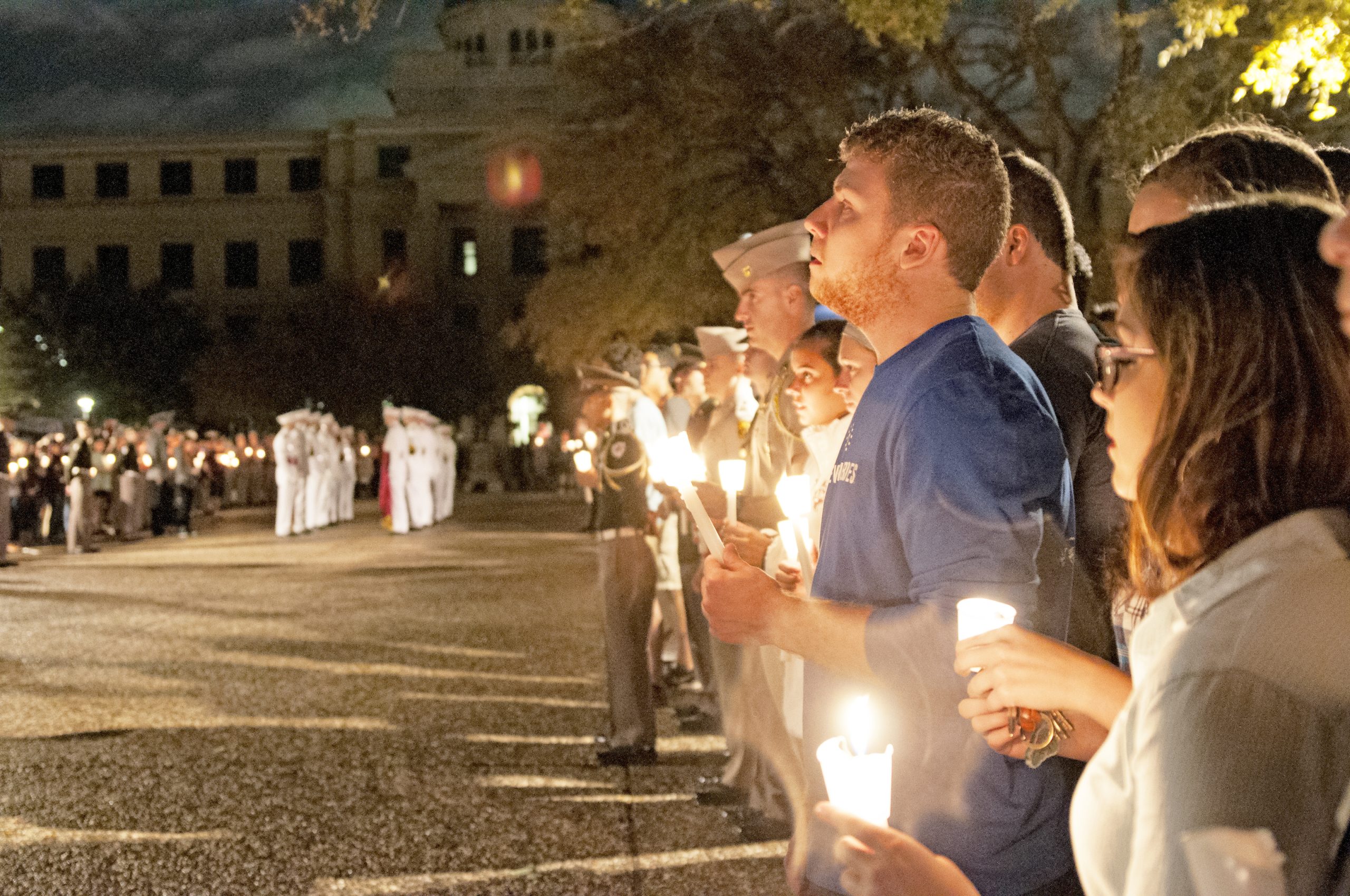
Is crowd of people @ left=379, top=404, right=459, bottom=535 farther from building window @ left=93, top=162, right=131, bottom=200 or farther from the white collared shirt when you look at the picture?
building window @ left=93, top=162, right=131, bottom=200

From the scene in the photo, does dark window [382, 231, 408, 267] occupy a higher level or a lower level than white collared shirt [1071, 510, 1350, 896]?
higher

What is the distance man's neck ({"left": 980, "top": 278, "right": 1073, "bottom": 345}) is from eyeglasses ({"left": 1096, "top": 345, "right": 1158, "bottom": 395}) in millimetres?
1450

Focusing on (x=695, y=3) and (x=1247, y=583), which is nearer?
(x=1247, y=583)

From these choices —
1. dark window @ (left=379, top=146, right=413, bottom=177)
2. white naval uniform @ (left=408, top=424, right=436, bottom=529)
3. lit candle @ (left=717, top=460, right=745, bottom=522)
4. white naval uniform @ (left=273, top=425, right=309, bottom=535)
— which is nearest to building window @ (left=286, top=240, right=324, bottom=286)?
dark window @ (left=379, top=146, right=413, bottom=177)

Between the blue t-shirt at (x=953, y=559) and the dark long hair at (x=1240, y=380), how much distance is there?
599mm

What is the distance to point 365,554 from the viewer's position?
20.8m

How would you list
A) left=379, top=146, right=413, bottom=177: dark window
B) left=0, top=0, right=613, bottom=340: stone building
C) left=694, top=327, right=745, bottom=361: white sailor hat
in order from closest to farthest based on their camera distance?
left=694, top=327, right=745, bottom=361: white sailor hat < left=0, top=0, right=613, bottom=340: stone building < left=379, top=146, right=413, bottom=177: dark window

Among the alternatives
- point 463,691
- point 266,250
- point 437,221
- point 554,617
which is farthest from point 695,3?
point 266,250

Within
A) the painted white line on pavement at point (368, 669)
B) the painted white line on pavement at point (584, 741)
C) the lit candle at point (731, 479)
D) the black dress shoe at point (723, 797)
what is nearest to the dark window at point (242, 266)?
the painted white line on pavement at point (368, 669)

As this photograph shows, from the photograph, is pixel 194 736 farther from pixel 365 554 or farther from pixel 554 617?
pixel 365 554

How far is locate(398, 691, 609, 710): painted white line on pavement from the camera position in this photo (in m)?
8.41

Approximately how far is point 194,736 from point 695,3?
1778cm

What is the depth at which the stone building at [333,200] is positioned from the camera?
69.1 metres

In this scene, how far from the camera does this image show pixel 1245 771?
1145 millimetres
